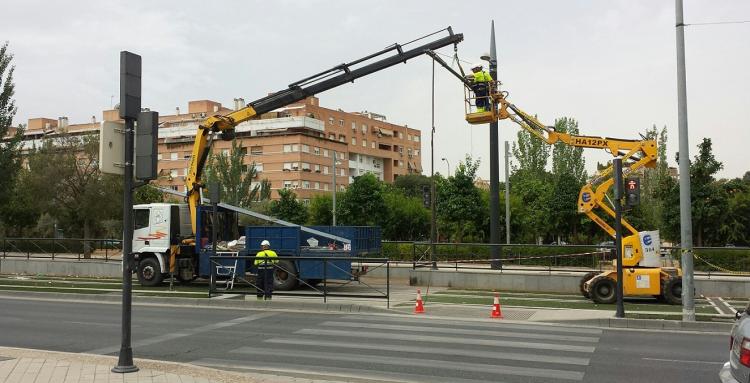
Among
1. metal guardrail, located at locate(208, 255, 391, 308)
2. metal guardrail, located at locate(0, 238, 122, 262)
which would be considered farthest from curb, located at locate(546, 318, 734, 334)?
metal guardrail, located at locate(0, 238, 122, 262)

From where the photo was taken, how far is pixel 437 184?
4394 centimetres

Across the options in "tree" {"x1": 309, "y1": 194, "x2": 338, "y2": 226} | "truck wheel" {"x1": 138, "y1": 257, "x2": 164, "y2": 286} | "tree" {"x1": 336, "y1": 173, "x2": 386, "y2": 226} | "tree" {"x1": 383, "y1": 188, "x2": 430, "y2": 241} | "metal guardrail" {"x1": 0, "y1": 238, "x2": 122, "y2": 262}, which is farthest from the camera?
"tree" {"x1": 383, "y1": 188, "x2": 430, "y2": 241}

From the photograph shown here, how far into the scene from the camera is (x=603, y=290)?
17938 millimetres

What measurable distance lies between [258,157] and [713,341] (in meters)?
75.9

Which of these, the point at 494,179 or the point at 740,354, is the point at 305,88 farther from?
the point at 740,354

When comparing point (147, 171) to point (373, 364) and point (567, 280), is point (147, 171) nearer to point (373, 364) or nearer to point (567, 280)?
point (373, 364)

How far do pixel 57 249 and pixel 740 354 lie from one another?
103ft

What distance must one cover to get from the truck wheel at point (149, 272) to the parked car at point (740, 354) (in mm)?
19203

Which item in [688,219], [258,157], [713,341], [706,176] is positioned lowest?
[713,341]

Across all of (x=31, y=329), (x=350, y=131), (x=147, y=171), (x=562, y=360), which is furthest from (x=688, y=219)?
(x=350, y=131)

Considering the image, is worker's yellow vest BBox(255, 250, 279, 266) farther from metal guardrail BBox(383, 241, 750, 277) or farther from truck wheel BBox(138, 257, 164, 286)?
metal guardrail BBox(383, 241, 750, 277)

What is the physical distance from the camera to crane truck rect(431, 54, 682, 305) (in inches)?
698

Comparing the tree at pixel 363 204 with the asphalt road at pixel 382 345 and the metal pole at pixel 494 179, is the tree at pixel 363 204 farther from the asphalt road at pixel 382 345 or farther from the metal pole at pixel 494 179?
the asphalt road at pixel 382 345

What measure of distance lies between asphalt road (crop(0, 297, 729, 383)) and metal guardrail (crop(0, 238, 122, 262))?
14661 millimetres
